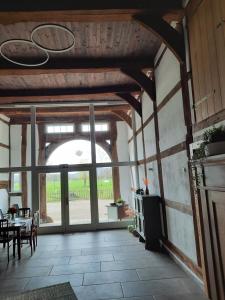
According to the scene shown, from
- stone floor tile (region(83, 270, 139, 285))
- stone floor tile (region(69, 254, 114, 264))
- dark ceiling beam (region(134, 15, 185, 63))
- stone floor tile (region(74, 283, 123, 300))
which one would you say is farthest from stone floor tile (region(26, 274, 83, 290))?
dark ceiling beam (region(134, 15, 185, 63))

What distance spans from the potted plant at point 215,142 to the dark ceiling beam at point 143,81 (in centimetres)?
332

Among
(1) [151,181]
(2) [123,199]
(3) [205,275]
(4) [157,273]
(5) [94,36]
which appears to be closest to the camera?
(3) [205,275]

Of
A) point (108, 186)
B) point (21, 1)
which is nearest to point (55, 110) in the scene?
point (108, 186)

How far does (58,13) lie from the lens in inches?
141

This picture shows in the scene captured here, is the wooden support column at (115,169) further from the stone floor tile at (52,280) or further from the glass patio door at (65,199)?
the stone floor tile at (52,280)

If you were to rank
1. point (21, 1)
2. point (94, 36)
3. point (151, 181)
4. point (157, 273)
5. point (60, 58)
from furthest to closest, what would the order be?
point (151, 181) → point (60, 58) → point (94, 36) → point (157, 273) → point (21, 1)

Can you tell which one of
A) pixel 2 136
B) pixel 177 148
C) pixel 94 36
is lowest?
pixel 177 148

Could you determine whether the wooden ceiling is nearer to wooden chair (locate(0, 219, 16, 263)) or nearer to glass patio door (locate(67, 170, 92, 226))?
glass patio door (locate(67, 170, 92, 226))

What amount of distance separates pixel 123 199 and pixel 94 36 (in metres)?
5.58

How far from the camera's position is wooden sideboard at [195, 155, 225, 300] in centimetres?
264

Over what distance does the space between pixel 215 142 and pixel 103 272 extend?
306 centimetres

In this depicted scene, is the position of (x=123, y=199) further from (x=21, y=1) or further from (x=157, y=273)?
(x=21, y=1)

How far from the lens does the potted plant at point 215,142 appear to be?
259 centimetres

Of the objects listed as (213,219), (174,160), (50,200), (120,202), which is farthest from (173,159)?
(50,200)
